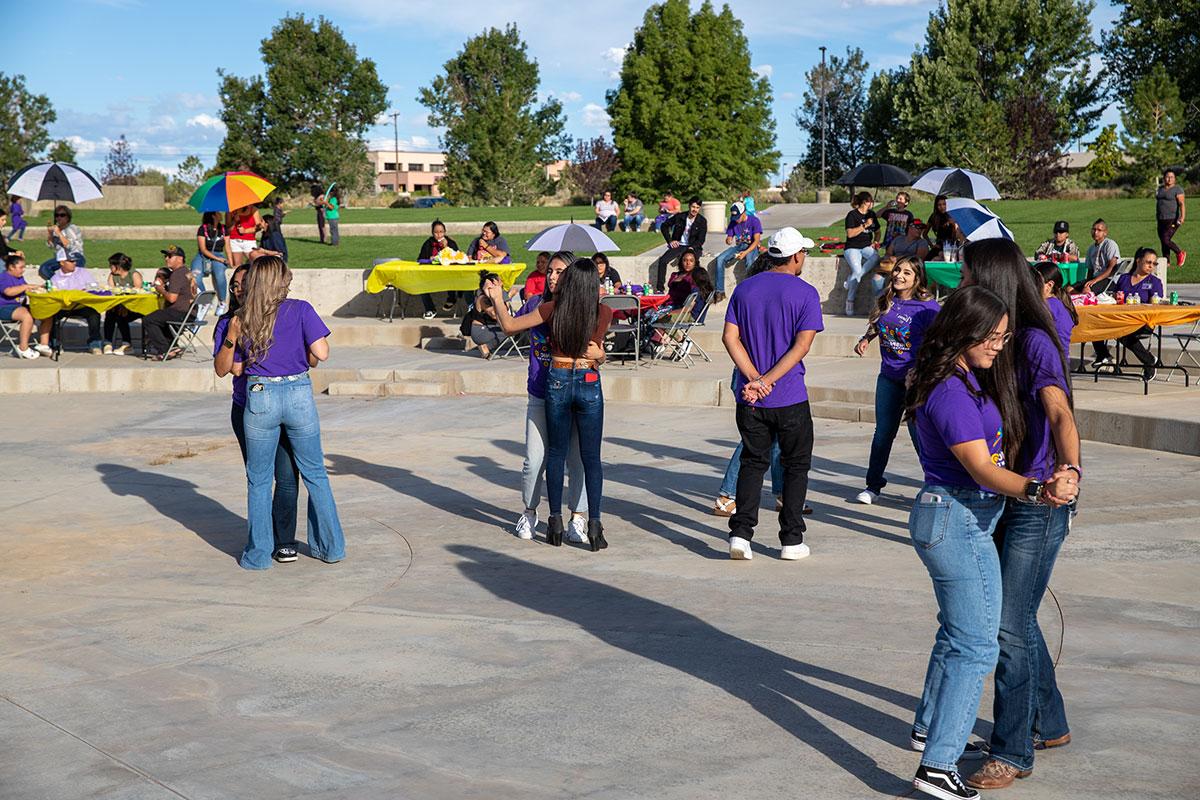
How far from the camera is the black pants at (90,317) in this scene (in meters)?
17.0

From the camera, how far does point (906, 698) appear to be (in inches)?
198

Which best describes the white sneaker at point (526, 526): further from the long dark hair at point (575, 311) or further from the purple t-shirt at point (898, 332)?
the purple t-shirt at point (898, 332)

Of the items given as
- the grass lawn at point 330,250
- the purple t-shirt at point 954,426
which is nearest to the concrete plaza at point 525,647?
the purple t-shirt at point 954,426

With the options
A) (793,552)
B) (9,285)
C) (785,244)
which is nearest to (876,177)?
(9,285)

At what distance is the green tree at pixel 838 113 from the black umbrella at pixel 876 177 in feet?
162

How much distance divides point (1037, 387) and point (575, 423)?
161 inches

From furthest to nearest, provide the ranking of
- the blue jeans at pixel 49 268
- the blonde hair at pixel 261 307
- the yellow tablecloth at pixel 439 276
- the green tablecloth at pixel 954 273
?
the blue jeans at pixel 49 268 < the yellow tablecloth at pixel 439 276 < the green tablecloth at pixel 954 273 < the blonde hair at pixel 261 307

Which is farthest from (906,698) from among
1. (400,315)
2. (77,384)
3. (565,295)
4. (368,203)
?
(368,203)

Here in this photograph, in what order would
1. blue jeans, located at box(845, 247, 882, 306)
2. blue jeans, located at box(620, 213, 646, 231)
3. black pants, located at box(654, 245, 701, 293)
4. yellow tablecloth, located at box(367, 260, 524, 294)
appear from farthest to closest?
blue jeans, located at box(620, 213, 646, 231)
black pants, located at box(654, 245, 701, 293)
blue jeans, located at box(845, 247, 882, 306)
yellow tablecloth, located at box(367, 260, 524, 294)

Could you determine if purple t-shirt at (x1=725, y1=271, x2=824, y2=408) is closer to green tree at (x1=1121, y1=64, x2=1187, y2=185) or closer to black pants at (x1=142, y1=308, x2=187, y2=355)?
black pants at (x1=142, y1=308, x2=187, y2=355)

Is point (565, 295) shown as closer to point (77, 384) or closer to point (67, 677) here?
point (67, 677)

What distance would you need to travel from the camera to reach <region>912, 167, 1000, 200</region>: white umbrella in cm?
1831

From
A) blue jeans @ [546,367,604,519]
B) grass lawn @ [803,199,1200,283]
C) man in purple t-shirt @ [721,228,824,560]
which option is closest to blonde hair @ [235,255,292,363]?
blue jeans @ [546,367,604,519]

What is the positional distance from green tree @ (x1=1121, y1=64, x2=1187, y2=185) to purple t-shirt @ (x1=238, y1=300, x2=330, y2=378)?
1911 inches
